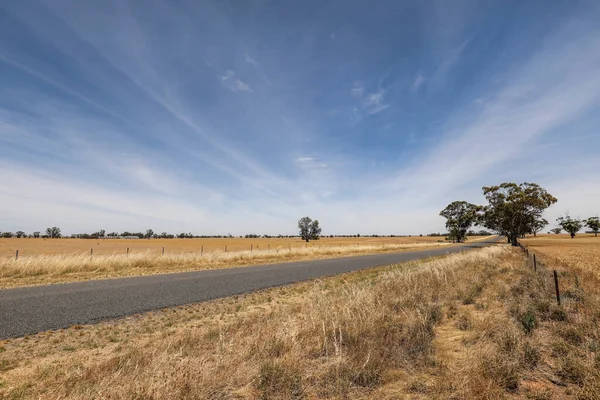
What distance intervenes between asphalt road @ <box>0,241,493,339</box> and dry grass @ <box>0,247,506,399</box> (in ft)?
4.43

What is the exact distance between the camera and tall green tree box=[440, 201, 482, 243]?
102438 mm

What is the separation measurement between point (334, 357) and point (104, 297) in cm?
1110

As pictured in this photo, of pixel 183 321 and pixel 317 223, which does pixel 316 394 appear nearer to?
pixel 183 321

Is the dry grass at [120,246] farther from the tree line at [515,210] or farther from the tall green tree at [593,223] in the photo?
the tall green tree at [593,223]

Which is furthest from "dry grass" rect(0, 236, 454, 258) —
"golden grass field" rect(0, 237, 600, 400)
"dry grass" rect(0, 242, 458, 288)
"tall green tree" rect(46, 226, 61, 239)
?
"tall green tree" rect(46, 226, 61, 239)

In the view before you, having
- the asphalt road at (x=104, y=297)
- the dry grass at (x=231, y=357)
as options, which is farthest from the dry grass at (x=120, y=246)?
the dry grass at (x=231, y=357)

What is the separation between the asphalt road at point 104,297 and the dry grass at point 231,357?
1350 millimetres

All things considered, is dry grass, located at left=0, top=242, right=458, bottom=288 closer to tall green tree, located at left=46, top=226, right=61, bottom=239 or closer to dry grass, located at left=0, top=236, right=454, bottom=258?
dry grass, located at left=0, top=236, right=454, bottom=258

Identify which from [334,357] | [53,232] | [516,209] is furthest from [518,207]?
[53,232]

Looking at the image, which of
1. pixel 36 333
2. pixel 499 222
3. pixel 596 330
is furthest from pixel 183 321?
pixel 499 222

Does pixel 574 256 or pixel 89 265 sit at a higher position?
pixel 89 265

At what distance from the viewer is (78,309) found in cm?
1014

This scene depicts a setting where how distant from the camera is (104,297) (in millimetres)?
12016

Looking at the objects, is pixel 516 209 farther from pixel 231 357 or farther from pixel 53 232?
pixel 53 232
